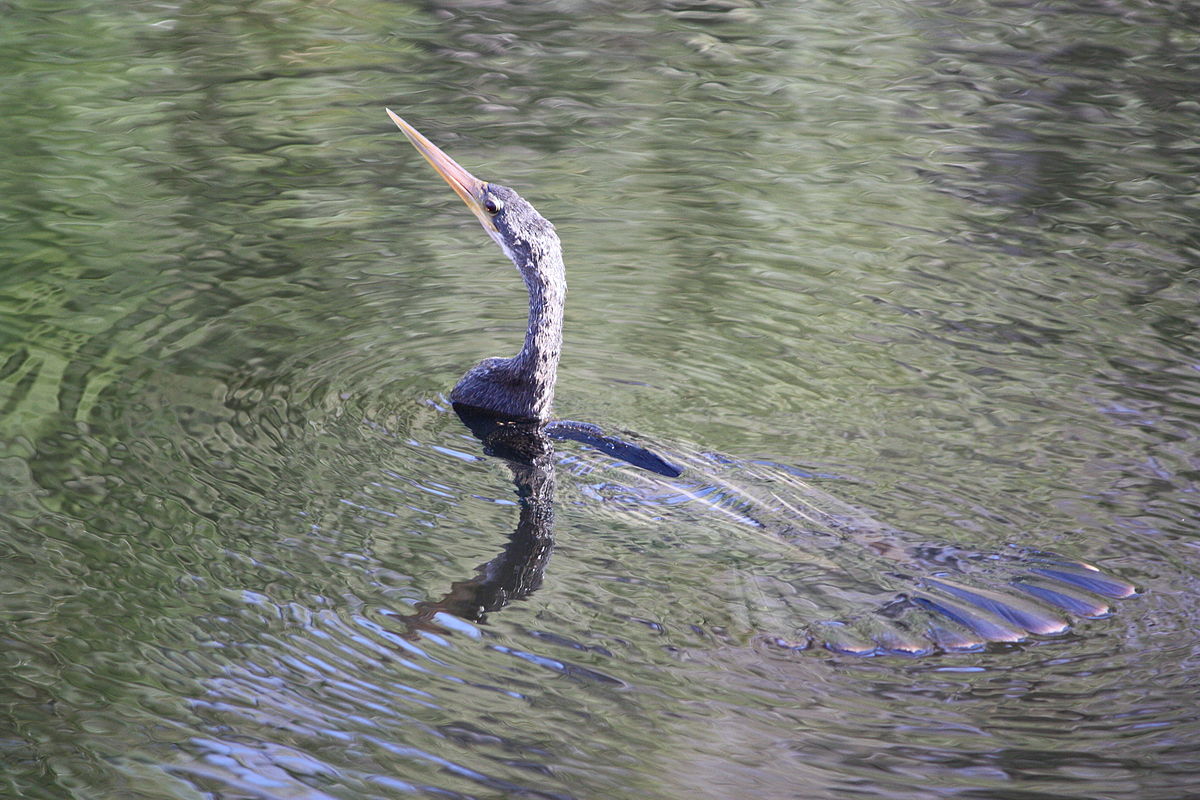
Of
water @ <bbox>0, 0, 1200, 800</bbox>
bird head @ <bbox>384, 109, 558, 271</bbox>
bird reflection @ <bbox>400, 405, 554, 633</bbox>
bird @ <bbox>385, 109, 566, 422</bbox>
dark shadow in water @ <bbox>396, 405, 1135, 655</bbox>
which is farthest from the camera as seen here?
bird head @ <bbox>384, 109, 558, 271</bbox>

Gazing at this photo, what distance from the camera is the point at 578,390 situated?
5.89m

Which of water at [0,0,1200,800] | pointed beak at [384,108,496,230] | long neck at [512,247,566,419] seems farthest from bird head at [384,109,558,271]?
water at [0,0,1200,800]

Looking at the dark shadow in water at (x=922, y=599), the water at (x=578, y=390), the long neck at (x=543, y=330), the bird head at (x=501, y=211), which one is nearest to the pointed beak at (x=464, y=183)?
the bird head at (x=501, y=211)

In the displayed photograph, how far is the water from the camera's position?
3.64 meters

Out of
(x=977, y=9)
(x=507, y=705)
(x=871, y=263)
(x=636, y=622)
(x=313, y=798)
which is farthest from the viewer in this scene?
(x=977, y=9)

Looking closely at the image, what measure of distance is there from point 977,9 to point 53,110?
25.1ft

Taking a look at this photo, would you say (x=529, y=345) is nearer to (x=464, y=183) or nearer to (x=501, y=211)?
(x=501, y=211)

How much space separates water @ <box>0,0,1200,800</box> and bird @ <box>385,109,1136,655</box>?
0.09m

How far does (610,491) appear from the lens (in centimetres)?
500

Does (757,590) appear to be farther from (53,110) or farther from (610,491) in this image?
(53,110)

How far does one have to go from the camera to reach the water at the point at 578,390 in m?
3.64

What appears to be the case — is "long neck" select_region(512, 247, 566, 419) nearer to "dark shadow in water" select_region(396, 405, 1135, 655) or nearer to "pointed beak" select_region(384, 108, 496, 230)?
"pointed beak" select_region(384, 108, 496, 230)

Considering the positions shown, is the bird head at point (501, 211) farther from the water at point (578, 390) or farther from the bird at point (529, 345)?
the water at point (578, 390)

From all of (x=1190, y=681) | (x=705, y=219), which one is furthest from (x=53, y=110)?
(x=1190, y=681)
